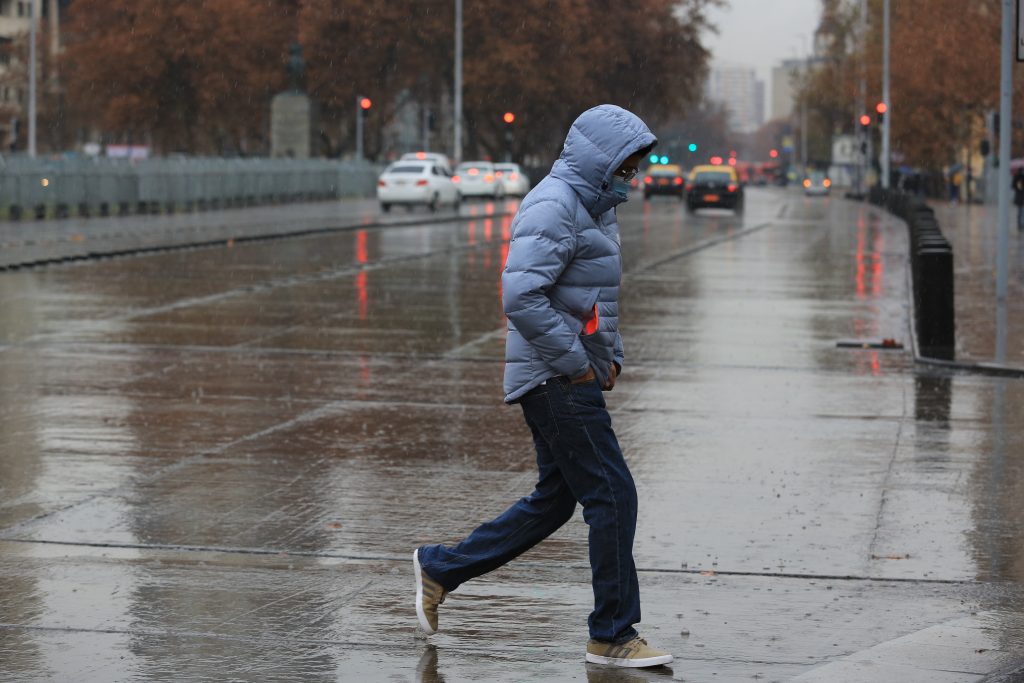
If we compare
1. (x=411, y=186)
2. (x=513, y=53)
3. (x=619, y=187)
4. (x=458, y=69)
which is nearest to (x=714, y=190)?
(x=411, y=186)

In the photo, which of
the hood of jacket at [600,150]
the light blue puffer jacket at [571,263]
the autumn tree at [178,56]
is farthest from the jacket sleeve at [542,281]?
the autumn tree at [178,56]

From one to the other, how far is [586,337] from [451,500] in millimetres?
3134

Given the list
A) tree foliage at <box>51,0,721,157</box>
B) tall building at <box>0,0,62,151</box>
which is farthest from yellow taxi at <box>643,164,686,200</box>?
tall building at <box>0,0,62,151</box>

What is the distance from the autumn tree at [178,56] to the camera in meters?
80.6

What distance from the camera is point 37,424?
36.9ft

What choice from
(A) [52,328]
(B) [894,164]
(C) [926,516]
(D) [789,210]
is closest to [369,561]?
Answer: (C) [926,516]

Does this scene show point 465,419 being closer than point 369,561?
No

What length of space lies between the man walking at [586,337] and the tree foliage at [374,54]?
241 ft

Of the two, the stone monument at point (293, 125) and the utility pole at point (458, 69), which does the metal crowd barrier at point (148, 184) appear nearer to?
the stone monument at point (293, 125)

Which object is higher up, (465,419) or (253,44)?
(253,44)

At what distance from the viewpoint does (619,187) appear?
584 centimetres

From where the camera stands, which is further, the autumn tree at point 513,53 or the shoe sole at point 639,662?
the autumn tree at point 513,53

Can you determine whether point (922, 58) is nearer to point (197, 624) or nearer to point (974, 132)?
point (974, 132)

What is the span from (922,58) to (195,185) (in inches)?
1168
